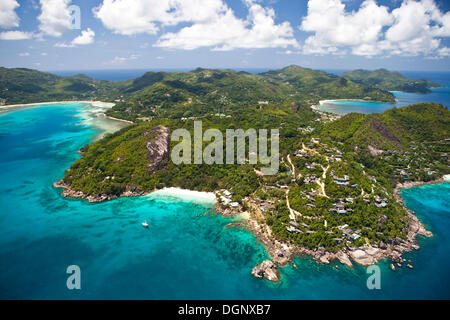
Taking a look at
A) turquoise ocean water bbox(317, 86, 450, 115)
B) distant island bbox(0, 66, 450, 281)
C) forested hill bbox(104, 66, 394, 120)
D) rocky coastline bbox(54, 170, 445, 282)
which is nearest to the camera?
rocky coastline bbox(54, 170, 445, 282)

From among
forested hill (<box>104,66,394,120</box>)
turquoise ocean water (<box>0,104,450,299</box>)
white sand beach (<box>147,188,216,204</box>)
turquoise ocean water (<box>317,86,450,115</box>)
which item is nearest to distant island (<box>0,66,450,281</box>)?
white sand beach (<box>147,188,216,204</box>)

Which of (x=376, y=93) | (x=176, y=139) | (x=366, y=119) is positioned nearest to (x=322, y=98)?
(x=376, y=93)

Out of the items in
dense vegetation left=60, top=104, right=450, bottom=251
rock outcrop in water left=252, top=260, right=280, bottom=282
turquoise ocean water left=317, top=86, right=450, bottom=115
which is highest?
turquoise ocean water left=317, top=86, right=450, bottom=115

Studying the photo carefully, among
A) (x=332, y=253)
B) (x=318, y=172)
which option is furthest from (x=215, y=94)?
(x=332, y=253)

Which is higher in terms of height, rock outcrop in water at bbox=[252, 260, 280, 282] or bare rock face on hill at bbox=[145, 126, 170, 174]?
bare rock face on hill at bbox=[145, 126, 170, 174]

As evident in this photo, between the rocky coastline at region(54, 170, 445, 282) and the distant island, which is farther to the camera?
the distant island

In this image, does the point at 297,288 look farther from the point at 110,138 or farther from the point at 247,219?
the point at 110,138

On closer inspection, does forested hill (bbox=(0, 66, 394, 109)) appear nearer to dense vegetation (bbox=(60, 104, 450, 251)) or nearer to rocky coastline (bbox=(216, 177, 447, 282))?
dense vegetation (bbox=(60, 104, 450, 251))
